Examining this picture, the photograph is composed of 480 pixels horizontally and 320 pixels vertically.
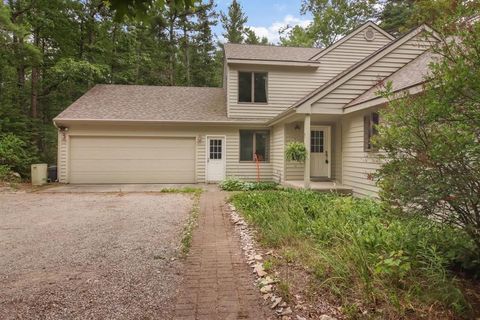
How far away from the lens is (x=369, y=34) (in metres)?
13.6

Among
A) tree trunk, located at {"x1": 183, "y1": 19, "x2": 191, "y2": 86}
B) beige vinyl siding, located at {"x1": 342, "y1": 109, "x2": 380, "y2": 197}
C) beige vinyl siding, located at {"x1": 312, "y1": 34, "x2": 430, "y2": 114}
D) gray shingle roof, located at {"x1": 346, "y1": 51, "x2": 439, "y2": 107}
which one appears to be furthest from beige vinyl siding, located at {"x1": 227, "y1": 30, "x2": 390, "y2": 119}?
tree trunk, located at {"x1": 183, "y1": 19, "x2": 191, "y2": 86}

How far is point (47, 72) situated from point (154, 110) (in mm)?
8280

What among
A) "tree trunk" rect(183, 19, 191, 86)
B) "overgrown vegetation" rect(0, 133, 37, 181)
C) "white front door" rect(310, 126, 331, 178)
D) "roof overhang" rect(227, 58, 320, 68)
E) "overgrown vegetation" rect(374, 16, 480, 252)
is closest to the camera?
"overgrown vegetation" rect(374, 16, 480, 252)

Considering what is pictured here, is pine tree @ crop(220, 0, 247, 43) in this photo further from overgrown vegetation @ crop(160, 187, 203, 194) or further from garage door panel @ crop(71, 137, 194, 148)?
overgrown vegetation @ crop(160, 187, 203, 194)

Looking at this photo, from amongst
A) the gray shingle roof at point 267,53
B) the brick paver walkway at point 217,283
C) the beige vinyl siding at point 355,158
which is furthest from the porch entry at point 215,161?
the brick paver walkway at point 217,283

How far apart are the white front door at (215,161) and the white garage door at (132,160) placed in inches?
27.1

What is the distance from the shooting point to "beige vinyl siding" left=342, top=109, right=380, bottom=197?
28.2 ft

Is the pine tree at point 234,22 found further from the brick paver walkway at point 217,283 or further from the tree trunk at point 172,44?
the brick paver walkway at point 217,283

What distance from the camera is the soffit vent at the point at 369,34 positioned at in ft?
44.6

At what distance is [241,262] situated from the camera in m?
3.97

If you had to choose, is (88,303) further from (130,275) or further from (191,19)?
(191,19)

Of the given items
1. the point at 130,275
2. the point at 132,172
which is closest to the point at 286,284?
the point at 130,275

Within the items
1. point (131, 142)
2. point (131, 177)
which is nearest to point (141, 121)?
point (131, 142)

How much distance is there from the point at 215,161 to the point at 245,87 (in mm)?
3351
